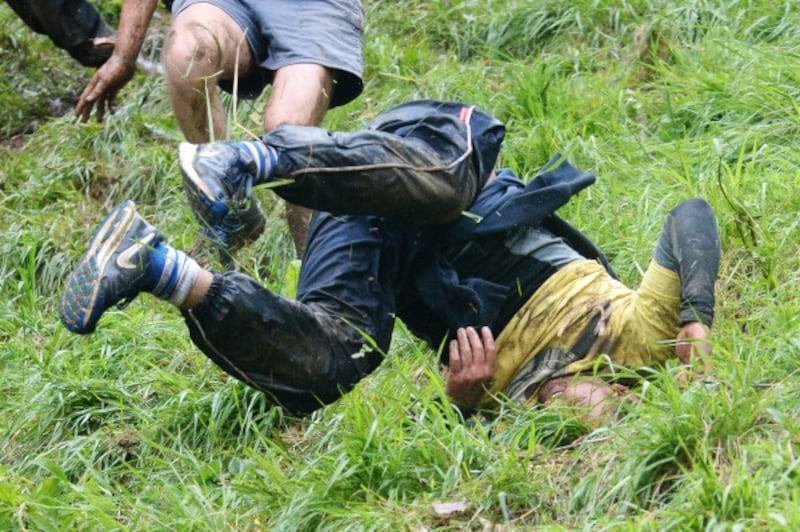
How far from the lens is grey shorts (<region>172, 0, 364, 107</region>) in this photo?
5336 millimetres

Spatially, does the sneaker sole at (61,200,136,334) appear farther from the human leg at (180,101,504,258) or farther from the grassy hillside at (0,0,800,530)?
the grassy hillside at (0,0,800,530)

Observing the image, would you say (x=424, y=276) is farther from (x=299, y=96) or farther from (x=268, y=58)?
(x=268, y=58)

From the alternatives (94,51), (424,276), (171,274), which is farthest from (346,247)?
(94,51)

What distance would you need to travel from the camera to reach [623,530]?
3.33 m

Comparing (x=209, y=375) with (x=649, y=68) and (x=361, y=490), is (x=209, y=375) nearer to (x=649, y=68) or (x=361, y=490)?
(x=361, y=490)

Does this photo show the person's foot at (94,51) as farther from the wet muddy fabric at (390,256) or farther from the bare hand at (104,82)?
the wet muddy fabric at (390,256)

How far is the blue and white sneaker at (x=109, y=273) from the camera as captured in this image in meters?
3.76

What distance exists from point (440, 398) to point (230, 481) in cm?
63

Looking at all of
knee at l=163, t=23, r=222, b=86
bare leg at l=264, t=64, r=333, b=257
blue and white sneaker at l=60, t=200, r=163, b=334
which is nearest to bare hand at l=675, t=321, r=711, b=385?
blue and white sneaker at l=60, t=200, r=163, b=334

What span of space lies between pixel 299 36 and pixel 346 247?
4.15 feet

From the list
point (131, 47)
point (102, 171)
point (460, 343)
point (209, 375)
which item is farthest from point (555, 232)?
point (102, 171)

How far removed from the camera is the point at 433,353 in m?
4.71

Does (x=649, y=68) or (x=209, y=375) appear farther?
(x=649, y=68)

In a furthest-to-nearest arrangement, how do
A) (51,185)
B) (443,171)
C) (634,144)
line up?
(51,185), (634,144), (443,171)
